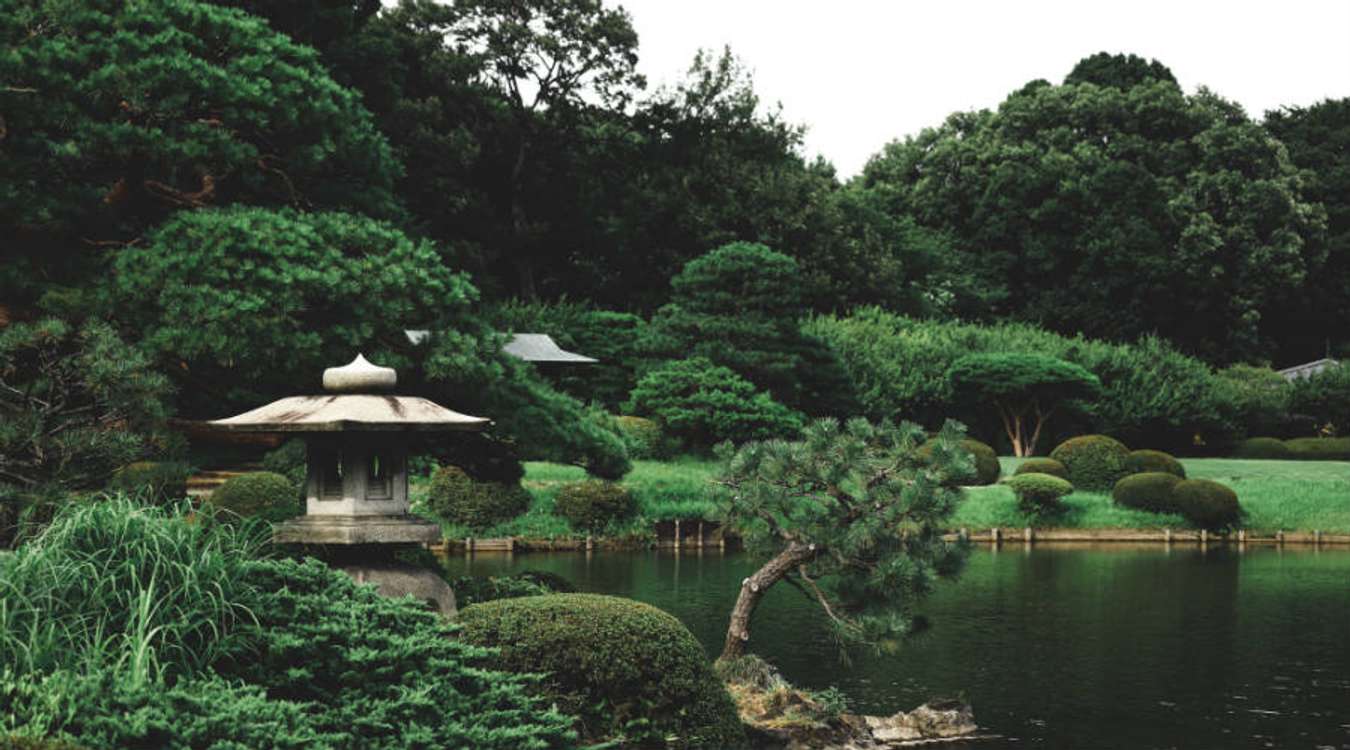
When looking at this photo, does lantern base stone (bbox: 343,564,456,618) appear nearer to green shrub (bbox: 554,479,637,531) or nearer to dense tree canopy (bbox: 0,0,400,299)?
dense tree canopy (bbox: 0,0,400,299)

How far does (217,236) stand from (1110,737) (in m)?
8.83

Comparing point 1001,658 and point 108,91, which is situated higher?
point 108,91

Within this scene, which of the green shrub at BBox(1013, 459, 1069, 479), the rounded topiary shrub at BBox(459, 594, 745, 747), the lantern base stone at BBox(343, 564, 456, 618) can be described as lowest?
the rounded topiary shrub at BBox(459, 594, 745, 747)

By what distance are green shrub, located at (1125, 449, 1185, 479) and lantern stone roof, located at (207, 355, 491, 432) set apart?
1035 inches

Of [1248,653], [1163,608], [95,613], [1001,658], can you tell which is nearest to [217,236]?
[95,613]

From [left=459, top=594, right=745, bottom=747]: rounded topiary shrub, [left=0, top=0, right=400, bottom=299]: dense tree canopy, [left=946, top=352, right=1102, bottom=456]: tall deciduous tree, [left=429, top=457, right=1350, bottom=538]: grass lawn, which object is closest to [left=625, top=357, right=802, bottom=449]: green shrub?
[left=429, top=457, right=1350, bottom=538]: grass lawn

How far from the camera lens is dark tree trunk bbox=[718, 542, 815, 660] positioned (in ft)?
42.1

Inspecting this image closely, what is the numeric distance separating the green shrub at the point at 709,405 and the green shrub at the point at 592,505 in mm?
5829

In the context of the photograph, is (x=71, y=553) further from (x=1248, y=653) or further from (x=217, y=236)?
(x=1248, y=653)

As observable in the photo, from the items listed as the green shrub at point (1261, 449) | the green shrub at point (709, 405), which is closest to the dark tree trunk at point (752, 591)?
the green shrub at point (709, 405)

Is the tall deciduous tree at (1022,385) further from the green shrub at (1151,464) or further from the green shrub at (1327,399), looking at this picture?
the green shrub at (1327,399)

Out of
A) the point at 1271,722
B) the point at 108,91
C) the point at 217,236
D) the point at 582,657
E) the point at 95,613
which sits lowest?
the point at 1271,722

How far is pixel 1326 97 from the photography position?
64875 mm

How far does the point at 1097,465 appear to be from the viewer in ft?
111
